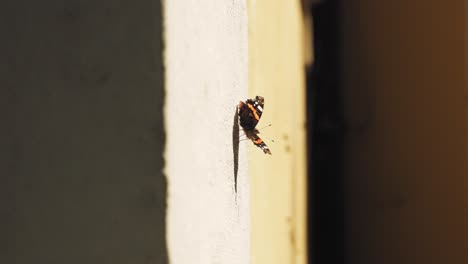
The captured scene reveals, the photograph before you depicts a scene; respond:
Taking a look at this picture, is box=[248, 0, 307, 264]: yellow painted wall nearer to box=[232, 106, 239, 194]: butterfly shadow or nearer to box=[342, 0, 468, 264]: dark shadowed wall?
box=[232, 106, 239, 194]: butterfly shadow

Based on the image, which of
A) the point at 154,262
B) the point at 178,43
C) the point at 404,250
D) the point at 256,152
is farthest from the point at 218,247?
the point at 404,250

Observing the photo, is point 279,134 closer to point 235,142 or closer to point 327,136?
point 235,142

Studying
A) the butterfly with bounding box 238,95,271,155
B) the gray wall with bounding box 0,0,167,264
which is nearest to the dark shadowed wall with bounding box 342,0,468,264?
the butterfly with bounding box 238,95,271,155

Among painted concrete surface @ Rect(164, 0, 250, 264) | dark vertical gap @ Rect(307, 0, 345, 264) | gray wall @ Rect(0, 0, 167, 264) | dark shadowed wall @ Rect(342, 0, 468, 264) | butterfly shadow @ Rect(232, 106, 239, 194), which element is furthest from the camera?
dark vertical gap @ Rect(307, 0, 345, 264)

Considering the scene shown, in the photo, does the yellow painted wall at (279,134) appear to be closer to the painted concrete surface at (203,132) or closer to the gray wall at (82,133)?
the painted concrete surface at (203,132)

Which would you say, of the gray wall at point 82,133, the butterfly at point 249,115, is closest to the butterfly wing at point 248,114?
the butterfly at point 249,115

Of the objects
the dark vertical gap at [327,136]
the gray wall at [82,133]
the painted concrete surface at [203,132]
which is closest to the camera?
the gray wall at [82,133]
